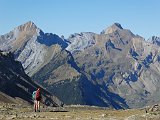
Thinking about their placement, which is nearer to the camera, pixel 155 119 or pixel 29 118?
pixel 155 119

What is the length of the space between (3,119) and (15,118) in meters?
1.61

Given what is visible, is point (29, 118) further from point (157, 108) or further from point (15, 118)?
point (157, 108)

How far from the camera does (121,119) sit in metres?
40.2

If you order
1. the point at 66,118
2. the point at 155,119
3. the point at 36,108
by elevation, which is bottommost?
the point at 155,119

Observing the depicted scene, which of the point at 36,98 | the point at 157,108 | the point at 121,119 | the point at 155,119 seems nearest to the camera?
the point at 155,119

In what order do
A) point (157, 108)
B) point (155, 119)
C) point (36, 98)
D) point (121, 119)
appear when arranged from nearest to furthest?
point (155, 119)
point (121, 119)
point (157, 108)
point (36, 98)

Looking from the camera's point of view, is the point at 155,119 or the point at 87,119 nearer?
the point at 155,119

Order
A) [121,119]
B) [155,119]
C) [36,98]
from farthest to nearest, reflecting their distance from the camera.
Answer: [36,98]
[121,119]
[155,119]

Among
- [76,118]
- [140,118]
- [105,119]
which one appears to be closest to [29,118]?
[76,118]

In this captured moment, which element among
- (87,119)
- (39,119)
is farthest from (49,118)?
(87,119)

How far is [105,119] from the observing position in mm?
40250

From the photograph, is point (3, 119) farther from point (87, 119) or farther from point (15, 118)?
point (87, 119)

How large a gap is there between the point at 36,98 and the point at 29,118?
25.6 ft

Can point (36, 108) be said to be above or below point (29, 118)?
above
